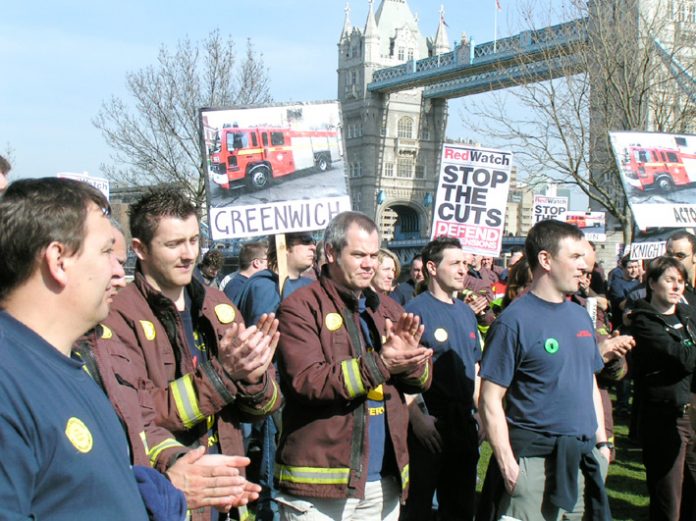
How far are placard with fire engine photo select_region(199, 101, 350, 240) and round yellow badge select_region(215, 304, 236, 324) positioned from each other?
3430 millimetres

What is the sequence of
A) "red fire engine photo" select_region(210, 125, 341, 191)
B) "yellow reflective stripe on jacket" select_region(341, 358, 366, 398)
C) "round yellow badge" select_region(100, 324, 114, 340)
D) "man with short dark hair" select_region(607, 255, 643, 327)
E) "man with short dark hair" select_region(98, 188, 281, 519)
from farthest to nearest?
"man with short dark hair" select_region(607, 255, 643, 327), "red fire engine photo" select_region(210, 125, 341, 191), "yellow reflective stripe on jacket" select_region(341, 358, 366, 398), "man with short dark hair" select_region(98, 188, 281, 519), "round yellow badge" select_region(100, 324, 114, 340)

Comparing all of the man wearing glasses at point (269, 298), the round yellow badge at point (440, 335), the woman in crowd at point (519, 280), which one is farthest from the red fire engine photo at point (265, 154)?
the round yellow badge at point (440, 335)

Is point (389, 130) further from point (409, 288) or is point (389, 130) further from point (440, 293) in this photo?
point (440, 293)

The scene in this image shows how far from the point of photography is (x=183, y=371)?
3.53 metres

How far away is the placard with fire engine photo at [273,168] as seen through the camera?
7.32 metres

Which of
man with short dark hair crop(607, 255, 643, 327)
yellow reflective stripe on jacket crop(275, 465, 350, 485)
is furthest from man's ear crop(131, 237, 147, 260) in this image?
man with short dark hair crop(607, 255, 643, 327)

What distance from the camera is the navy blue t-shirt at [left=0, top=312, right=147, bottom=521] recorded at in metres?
1.77

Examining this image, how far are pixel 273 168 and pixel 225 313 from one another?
4.01m

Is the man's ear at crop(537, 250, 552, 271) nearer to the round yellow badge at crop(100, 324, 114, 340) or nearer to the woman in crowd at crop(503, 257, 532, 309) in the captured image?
the woman in crowd at crop(503, 257, 532, 309)

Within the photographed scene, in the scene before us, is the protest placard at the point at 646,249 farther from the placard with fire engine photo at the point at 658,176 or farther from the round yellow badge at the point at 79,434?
the round yellow badge at the point at 79,434

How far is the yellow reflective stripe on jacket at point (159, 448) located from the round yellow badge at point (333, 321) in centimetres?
138

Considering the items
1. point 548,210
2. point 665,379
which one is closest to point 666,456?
point 665,379

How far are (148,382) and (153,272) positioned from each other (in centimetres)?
64

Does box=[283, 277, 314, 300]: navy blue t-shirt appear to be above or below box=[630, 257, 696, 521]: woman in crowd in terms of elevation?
above
